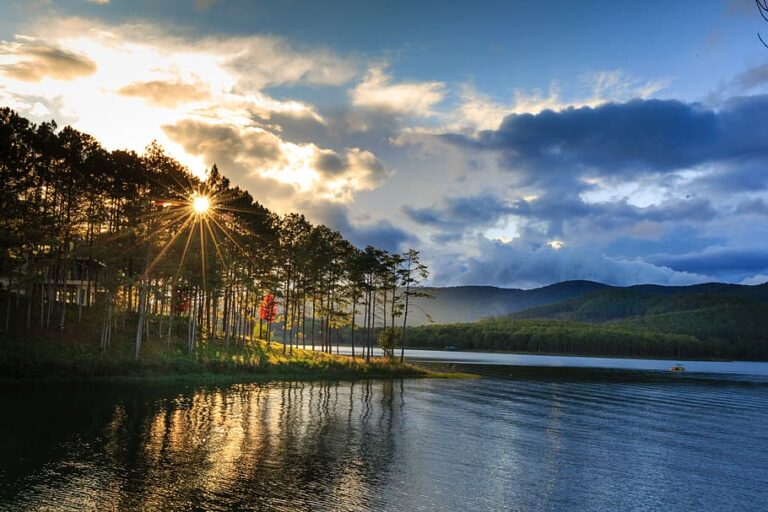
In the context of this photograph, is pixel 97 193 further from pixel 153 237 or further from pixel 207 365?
pixel 207 365

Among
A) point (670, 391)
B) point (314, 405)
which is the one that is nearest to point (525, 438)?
point (314, 405)

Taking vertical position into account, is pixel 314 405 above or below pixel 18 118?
below

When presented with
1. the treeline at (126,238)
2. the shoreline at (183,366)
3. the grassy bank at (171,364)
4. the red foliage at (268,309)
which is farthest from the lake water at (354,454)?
the red foliage at (268,309)

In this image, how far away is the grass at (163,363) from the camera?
5266cm

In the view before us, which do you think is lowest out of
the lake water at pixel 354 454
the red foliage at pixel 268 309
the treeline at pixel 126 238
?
the lake water at pixel 354 454

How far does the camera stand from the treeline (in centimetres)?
5788

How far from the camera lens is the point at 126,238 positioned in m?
62.4

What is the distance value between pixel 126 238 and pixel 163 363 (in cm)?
1556

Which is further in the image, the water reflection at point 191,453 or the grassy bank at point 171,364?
the grassy bank at point 171,364

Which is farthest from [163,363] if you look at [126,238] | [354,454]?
[354,454]

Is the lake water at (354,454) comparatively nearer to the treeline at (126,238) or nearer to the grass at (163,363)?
the grass at (163,363)

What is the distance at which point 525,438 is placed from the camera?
37.5 metres

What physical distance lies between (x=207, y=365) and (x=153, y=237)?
16979 mm

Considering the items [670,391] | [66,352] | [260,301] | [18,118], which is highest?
[18,118]
